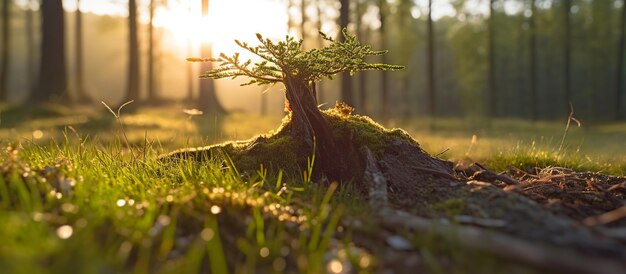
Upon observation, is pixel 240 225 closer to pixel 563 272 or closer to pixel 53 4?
pixel 563 272

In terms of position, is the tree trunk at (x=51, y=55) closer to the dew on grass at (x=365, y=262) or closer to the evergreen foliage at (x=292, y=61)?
the evergreen foliage at (x=292, y=61)

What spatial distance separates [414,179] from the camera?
4.16m

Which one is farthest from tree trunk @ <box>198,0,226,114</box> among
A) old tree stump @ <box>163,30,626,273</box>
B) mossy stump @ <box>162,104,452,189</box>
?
mossy stump @ <box>162,104,452,189</box>

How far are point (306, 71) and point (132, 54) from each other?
20.5 m

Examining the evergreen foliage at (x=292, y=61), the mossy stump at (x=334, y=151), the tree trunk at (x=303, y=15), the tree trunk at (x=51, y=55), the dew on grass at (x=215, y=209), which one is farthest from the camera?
the tree trunk at (x=303, y=15)

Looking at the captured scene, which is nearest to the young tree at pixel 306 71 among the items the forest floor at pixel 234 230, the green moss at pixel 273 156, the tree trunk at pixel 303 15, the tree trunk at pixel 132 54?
the green moss at pixel 273 156

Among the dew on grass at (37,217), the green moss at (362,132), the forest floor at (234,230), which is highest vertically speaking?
the green moss at (362,132)

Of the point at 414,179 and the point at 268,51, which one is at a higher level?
the point at 268,51

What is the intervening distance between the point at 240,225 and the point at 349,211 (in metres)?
0.77

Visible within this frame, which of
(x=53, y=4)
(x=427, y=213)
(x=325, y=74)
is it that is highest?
(x=53, y=4)

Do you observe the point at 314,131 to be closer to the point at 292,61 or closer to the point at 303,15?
the point at 292,61

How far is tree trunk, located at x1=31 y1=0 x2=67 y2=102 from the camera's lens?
15.7 metres

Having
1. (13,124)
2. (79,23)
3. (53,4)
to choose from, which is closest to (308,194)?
(13,124)

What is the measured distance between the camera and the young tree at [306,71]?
4.09m
